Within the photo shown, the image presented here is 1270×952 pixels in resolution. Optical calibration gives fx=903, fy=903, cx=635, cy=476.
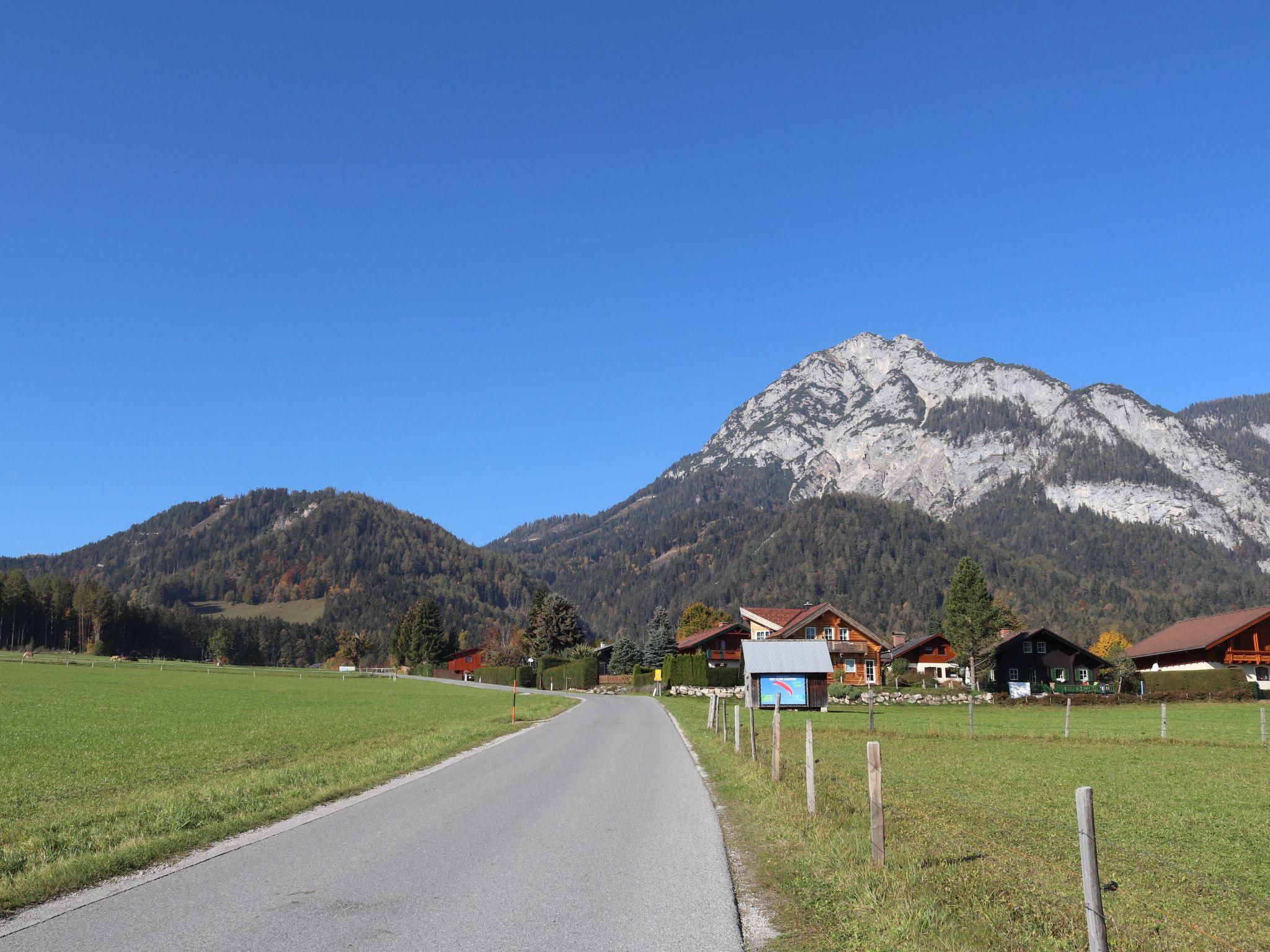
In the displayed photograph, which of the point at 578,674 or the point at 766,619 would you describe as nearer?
the point at 578,674

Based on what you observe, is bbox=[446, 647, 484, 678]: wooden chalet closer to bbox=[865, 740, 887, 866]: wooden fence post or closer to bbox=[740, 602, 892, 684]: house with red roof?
bbox=[740, 602, 892, 684]: house with red roof

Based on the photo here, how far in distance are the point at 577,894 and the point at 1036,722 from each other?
38.8 metres

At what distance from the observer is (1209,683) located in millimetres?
65812

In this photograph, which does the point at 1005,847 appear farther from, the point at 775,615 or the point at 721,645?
the point at 721,645

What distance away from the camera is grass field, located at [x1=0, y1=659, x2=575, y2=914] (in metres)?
11.4

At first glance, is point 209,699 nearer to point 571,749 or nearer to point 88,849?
point 571,749

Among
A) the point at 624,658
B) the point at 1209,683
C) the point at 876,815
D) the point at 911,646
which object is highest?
the point at 911,646

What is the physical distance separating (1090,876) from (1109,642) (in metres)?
174

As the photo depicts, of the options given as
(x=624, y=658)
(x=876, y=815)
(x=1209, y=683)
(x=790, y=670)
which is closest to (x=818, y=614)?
(x=624, y=658)

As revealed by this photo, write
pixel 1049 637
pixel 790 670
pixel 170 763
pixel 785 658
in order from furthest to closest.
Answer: pixel 1049 637
pixel 785 658
pixel 790 670
pixel 170 763

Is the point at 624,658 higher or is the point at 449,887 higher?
the point at 624,658

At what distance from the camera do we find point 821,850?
35.0ft

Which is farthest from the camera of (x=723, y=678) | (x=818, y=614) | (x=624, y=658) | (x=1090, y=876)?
(x=624, y=658)

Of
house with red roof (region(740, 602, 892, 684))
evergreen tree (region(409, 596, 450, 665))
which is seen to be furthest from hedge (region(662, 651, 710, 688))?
evergreen tree (region(409, 596, 450, 665))
